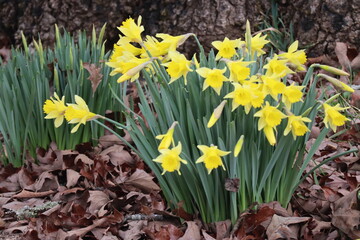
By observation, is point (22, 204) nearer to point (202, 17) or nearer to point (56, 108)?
point (56, 108)

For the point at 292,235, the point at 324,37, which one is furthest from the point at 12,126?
the point at 324,37

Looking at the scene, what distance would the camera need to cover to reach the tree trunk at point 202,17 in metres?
3.57

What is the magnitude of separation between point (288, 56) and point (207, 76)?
1.24 feet

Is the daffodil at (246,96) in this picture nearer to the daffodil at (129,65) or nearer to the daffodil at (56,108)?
the daffodil at (129,65)

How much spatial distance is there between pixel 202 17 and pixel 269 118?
199cm

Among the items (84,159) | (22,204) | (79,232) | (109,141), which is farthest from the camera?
(109,141)

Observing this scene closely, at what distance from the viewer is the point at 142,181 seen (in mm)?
2512

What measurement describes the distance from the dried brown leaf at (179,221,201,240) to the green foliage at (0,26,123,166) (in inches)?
38.0

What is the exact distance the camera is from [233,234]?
81.6 inches

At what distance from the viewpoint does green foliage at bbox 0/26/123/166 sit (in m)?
2.85

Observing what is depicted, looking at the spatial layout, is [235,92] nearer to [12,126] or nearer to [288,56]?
[288,56]

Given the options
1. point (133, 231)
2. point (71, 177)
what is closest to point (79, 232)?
point (133, 231)

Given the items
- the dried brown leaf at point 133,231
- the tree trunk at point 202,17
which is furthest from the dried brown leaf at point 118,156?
the tree trunk at point 202,17

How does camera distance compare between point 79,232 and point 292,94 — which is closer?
point 292,94
